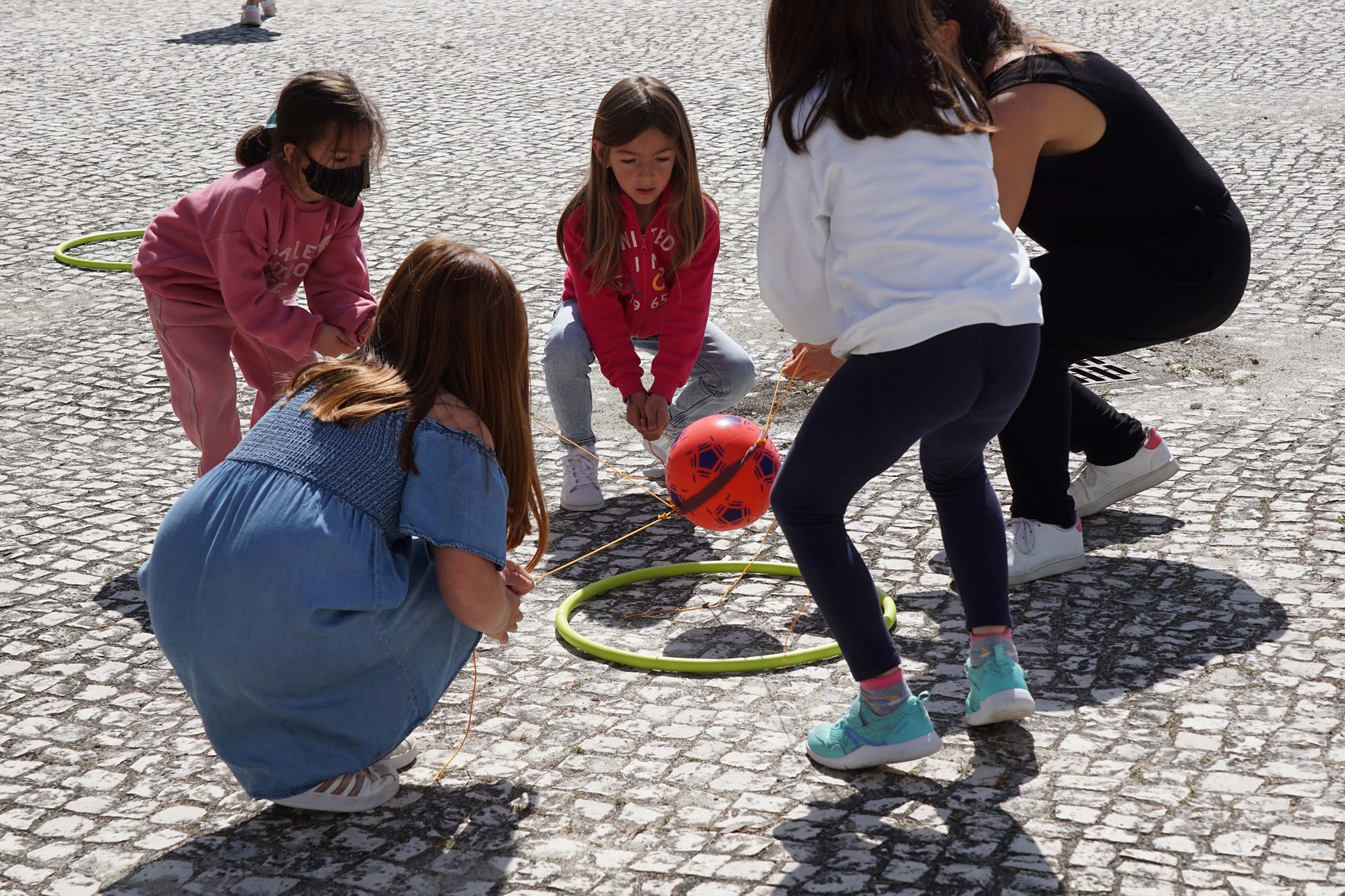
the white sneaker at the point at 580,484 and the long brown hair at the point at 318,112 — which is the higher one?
the long brown hair at the point at 318,112

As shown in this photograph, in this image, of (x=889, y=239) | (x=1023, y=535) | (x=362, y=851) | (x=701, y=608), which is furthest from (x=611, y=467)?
(x=889, y=239)

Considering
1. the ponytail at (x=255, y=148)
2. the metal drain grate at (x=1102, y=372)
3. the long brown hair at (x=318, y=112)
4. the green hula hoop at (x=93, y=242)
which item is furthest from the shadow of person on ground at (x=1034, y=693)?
the green hula hoop at (x=93, y=242)

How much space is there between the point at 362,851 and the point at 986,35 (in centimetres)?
259

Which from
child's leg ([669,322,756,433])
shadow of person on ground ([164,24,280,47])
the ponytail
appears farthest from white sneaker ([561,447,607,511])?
shadow of person on ground ([164,24,280,47])

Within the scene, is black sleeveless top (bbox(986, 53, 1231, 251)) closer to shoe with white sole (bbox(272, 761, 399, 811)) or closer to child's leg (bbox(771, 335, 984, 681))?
child's leg (bbox(771, 335, 984, 681))

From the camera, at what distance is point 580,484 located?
5.01 metres

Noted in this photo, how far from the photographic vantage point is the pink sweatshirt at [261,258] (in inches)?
172

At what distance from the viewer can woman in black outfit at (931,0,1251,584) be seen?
3693 mm

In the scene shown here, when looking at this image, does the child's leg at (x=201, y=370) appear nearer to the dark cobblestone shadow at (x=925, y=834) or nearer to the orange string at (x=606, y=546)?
the orange string at (x=606, y=546)

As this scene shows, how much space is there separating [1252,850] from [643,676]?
1610 mm

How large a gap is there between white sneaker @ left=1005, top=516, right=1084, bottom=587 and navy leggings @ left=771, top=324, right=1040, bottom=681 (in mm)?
936

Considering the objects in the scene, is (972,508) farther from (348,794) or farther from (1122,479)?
(1122,479)

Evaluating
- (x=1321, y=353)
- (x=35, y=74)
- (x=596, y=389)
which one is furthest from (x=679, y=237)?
(x=35, y=74)

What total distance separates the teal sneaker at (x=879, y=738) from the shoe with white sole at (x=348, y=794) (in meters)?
1.01
